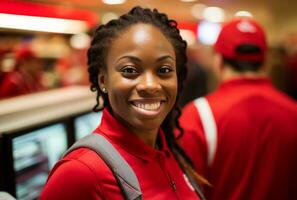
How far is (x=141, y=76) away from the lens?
124 cm

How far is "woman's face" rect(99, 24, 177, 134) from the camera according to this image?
1.24 metres

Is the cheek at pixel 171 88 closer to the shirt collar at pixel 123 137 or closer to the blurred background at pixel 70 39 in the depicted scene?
the shirt collar at pixel 123 137

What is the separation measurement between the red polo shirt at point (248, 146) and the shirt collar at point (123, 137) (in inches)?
28.7

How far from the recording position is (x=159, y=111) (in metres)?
1.28

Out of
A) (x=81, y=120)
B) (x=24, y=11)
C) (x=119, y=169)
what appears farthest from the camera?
(x=24, y=11)

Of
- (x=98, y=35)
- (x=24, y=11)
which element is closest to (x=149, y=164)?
(x=98, y=35)

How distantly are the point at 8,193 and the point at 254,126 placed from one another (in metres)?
1.23

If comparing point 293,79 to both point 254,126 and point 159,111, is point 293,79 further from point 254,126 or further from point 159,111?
point 159,111

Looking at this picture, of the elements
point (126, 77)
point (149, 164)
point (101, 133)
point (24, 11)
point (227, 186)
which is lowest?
point (227, 186)

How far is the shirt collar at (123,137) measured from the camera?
4.29 ft

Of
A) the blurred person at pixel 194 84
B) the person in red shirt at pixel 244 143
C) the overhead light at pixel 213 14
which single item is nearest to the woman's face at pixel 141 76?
the person in red shirt at pixel 244 143

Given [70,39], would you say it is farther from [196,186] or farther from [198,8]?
[196,186]

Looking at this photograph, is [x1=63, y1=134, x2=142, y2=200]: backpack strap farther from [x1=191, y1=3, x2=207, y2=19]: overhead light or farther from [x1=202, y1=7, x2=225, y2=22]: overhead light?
[x1=202, y1=7, x2=225, y2=22]: overhead light

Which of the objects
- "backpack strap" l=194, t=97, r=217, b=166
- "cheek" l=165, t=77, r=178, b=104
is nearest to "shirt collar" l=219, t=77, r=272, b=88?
"backpack strap" l=194, t=97, r=217, b=166
